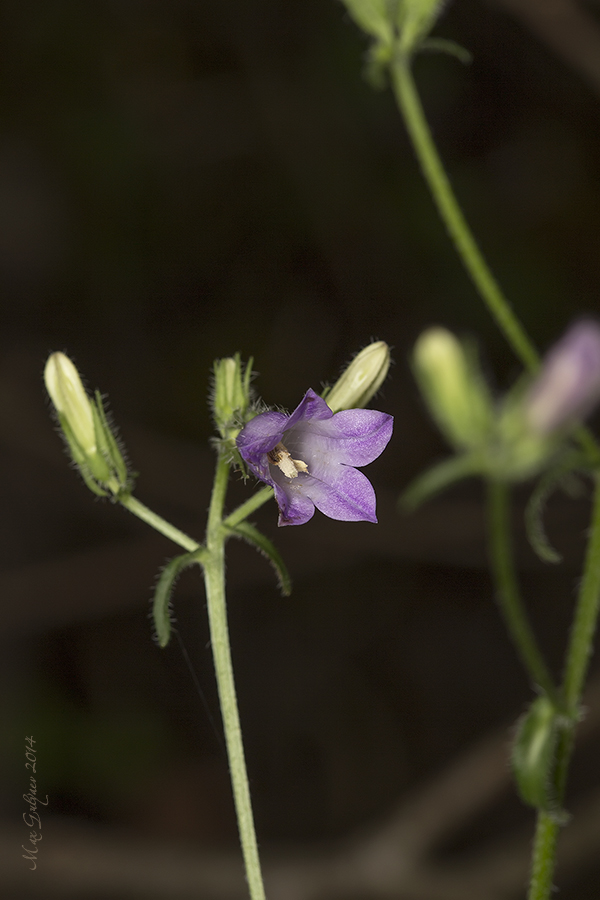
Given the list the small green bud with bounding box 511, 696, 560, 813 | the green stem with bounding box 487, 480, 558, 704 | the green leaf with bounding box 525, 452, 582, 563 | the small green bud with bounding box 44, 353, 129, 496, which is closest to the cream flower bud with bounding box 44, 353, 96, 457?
the small green bud with bounding box 44, 353, 129, 496

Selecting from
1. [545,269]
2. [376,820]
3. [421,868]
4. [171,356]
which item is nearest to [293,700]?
[376,820]

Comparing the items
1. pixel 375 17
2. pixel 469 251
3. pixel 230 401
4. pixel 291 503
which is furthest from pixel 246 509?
pixel 375 17

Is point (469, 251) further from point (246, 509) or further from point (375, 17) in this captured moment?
point (246, 509)

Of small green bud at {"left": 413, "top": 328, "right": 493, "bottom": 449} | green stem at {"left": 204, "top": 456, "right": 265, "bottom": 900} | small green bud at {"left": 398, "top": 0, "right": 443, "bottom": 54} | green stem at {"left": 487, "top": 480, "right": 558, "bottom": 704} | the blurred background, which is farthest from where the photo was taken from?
the blurred background

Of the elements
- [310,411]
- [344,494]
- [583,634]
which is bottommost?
[583,634]

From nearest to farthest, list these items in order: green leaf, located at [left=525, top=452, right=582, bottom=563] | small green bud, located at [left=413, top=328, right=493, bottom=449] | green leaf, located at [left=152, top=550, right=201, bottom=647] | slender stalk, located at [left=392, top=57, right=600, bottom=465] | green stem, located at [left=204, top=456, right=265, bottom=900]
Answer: green stem, located at [left=204, top=456, right=265, bottom=900] < green leaf, located at [left=152, top=550, right=201, bottom=647] < green leaf, located at [left=525, top=452, right=582, bottom=563] < small green bud, located at [left=413, top=328, right=493, bottom=449] < slender stalk, located at [left=392, top=57, right=600, bottom=465]

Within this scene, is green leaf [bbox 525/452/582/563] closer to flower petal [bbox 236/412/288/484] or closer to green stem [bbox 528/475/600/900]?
green stem [bbox 528/475/600/900]

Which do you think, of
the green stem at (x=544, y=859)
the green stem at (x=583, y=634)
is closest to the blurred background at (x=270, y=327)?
the green stem at (x=544, y=859)
